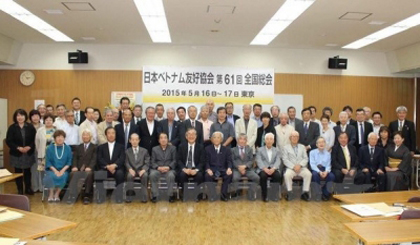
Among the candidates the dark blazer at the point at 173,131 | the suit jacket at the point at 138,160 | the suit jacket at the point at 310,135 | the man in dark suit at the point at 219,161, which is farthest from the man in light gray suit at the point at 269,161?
the suit jacket at the point at 138,160

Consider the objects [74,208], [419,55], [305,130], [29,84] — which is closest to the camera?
[74,208]

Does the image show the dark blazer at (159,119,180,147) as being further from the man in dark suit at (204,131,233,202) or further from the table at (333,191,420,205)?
the table at (333,191,420,205)

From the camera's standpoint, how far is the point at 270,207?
6.01m

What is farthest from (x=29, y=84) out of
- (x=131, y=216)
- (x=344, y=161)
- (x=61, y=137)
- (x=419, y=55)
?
(x=419, y=55)

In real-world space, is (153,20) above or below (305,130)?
above

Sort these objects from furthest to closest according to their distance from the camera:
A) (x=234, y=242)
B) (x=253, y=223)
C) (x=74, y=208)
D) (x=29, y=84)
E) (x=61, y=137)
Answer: (x=29, y=84)
(x=61, y=137)
(x=74, y=208)
(x=253, y=223)
(x=234, y=242)

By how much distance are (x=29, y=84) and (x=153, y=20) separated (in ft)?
14.2

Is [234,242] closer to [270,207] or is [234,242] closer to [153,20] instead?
[270,207]

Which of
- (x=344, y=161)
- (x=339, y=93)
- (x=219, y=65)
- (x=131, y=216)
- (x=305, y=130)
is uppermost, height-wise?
(x=219, y=65)

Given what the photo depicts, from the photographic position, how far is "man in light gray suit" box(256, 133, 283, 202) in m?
6.42

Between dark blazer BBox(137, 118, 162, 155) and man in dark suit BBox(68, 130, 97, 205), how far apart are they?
86 centimetres

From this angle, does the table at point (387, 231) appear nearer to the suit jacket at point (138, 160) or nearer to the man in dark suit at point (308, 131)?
the suit jacket at point (138, 160)

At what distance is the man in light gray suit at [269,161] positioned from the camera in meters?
6.42

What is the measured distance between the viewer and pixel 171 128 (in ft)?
22.5
